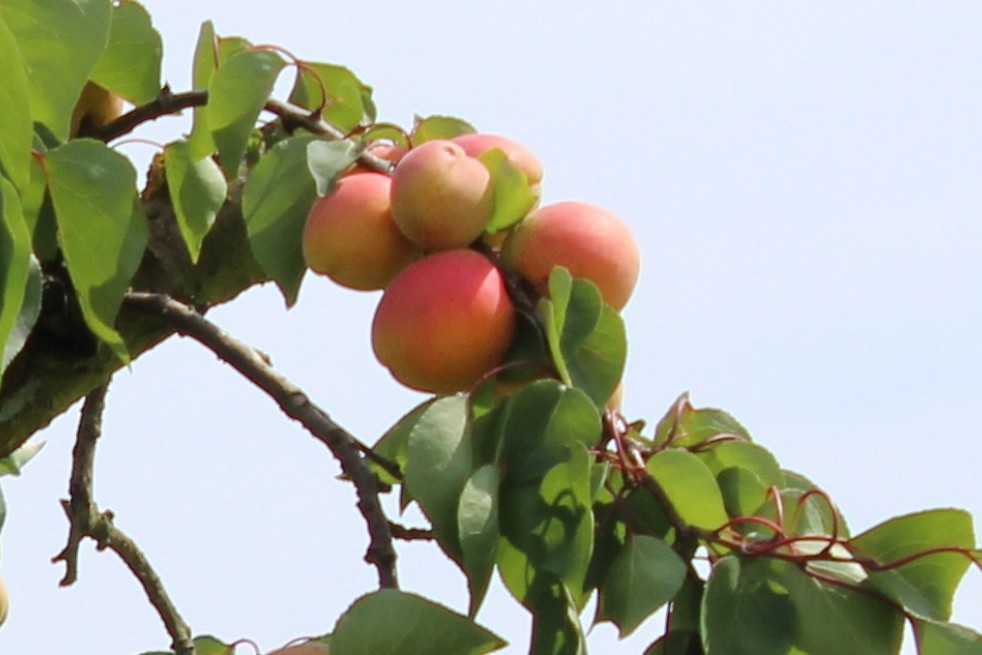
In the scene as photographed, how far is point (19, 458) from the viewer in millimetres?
1374

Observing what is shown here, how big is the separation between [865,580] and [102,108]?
2.18 feet

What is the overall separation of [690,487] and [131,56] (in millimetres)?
480

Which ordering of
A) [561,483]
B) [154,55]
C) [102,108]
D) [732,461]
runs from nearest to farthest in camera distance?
[561,483] < [732,461] < [154,55] < [102,108]

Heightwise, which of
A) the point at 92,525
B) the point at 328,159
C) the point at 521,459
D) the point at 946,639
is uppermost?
the point at 328,159

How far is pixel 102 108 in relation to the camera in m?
1.18

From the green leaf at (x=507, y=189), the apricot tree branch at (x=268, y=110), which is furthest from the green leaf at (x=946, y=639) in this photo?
the apricot tree branch at (x=268, y=110)

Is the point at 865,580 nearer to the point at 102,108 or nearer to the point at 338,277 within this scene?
the point at 338,277

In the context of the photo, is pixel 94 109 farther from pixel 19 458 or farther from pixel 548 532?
pixel 548 532

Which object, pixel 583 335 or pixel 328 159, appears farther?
pixel 328 159

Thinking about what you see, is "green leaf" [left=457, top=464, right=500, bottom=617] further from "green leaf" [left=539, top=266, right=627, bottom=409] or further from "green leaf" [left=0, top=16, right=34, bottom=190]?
"green leaf" [left=0, top=16, right=34, bottom=190]

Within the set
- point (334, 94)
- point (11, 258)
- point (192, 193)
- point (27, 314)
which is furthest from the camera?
point (334, 94)

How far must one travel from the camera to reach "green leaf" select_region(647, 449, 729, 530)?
84cm

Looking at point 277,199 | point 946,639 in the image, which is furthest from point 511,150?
point 946,639


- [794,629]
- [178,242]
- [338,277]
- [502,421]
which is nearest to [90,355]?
[178,242]
